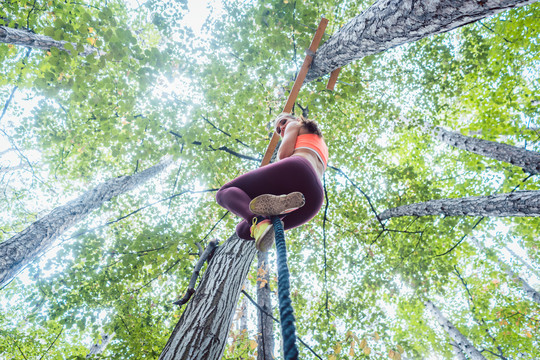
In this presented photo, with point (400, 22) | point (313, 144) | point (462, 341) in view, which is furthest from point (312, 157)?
point (462, 341)

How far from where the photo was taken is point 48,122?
7.23m

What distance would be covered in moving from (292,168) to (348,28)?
74.3 inches

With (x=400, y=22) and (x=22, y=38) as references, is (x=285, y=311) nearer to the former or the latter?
(x=400, y=22)

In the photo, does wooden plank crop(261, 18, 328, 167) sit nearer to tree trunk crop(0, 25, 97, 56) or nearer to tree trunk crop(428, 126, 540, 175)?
tree trunk crop(0, 25, 97, 56)

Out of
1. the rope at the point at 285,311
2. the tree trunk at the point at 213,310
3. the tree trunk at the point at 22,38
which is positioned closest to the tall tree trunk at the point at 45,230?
the tree trunk at the point at 22,38

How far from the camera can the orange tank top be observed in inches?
99.5

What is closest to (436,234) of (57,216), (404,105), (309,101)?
(404,105)

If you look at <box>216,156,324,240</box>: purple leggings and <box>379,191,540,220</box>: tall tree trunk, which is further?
<box>379,191,540,220</box>: tall tree trunk

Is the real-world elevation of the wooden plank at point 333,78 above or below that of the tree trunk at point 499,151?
below

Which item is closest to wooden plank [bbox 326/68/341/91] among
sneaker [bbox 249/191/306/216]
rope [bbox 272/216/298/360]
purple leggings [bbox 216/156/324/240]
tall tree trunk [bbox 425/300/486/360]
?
purple leggings [bbox 216/156/324/240]

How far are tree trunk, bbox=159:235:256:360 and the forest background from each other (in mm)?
1341

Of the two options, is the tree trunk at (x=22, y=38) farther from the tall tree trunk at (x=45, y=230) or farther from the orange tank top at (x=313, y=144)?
the orange tank top at (x=313, y=144)

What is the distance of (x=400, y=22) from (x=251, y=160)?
4.36m

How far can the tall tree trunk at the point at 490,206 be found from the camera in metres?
3.59
